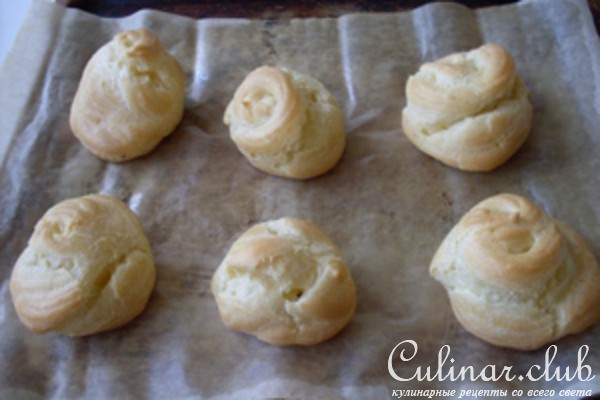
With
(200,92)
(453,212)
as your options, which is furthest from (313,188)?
(200,92)

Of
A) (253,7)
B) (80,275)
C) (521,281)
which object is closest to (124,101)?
(80,275)

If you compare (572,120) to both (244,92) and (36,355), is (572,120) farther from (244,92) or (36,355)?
(36,355)

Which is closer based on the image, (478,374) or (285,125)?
(478,374)

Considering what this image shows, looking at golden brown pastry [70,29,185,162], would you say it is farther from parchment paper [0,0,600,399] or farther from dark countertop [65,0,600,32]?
dark countertop [65,0,600,32]

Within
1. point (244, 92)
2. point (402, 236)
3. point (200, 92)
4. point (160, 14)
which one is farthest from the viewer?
point (160, 14)

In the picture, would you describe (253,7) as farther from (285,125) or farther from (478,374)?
(478,374)

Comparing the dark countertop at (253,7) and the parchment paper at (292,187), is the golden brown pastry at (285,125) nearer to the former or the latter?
the parchment paper at (292,187)

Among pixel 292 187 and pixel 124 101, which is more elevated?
pixel 124 101

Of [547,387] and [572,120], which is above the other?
[572,120]
